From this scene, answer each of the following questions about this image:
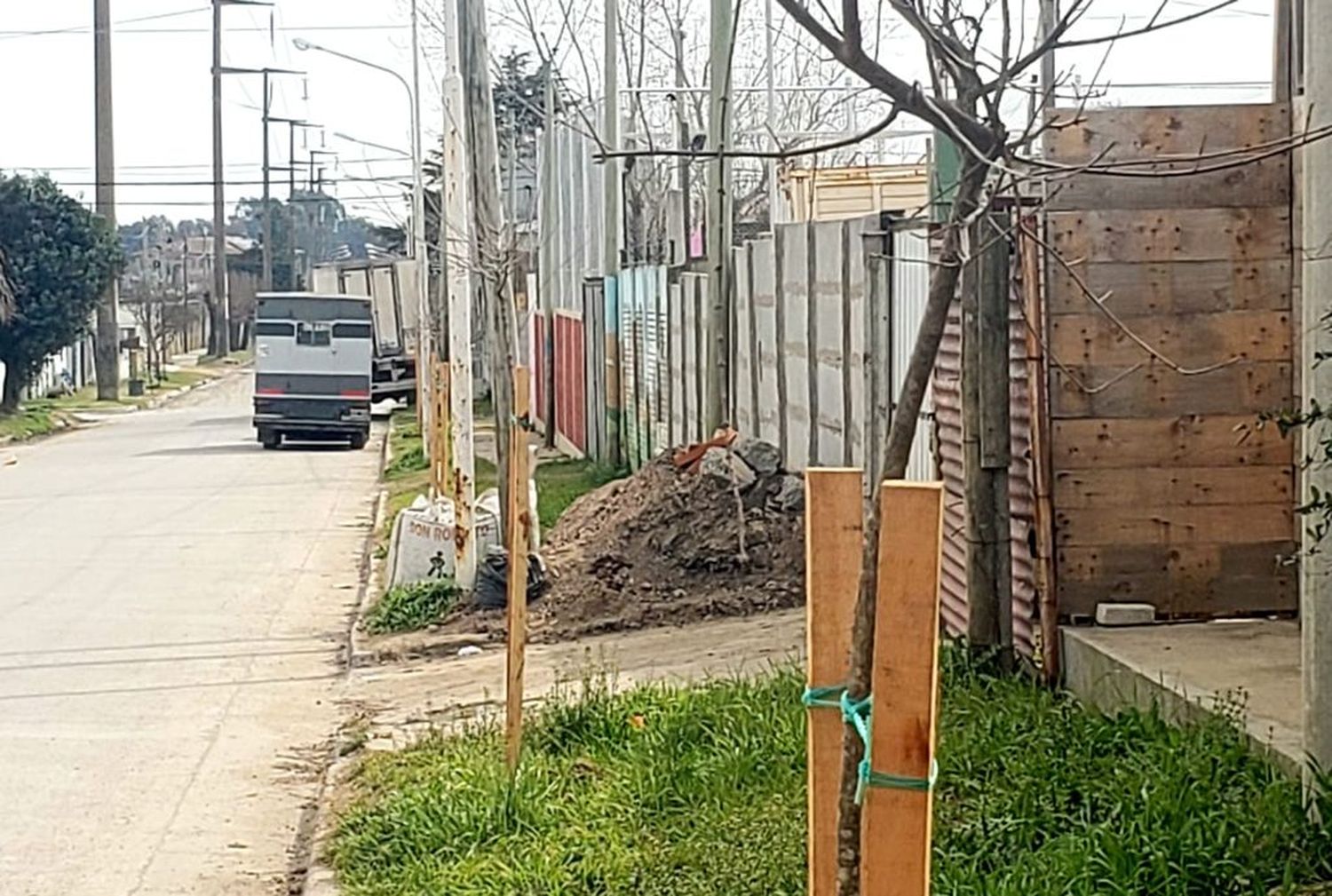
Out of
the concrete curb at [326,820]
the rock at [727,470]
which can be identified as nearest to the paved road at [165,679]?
the concrete curb at [326,820]

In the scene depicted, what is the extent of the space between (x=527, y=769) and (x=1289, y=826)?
3433mm

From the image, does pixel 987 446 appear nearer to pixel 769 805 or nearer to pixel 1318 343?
pixel 769 805

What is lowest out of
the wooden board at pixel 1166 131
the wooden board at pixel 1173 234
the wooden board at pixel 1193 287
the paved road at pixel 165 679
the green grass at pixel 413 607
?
the paved road at pixel 165 679

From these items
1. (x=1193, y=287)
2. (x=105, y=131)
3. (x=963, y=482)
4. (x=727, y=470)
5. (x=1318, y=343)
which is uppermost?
(x=105, y=131)

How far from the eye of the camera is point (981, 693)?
26.7 ft

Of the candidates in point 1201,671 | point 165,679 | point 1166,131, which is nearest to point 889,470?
point 1201,671

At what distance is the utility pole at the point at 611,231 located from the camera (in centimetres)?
2420

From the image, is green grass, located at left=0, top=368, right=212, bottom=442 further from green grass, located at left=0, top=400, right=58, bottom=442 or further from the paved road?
the paved road

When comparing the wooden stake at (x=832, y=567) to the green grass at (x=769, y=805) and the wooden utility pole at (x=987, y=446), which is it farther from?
the wooden utility pole at (x=987, y=446)

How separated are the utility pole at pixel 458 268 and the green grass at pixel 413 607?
0.62 feet

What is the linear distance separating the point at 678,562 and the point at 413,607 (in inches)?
75.8

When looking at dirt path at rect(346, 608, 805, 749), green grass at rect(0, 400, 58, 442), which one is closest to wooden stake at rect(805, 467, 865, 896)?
dirt path at rect(346, 608, 805, 749)

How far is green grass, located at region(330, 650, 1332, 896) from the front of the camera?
5.46 metres

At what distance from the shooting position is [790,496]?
48.2 feet
